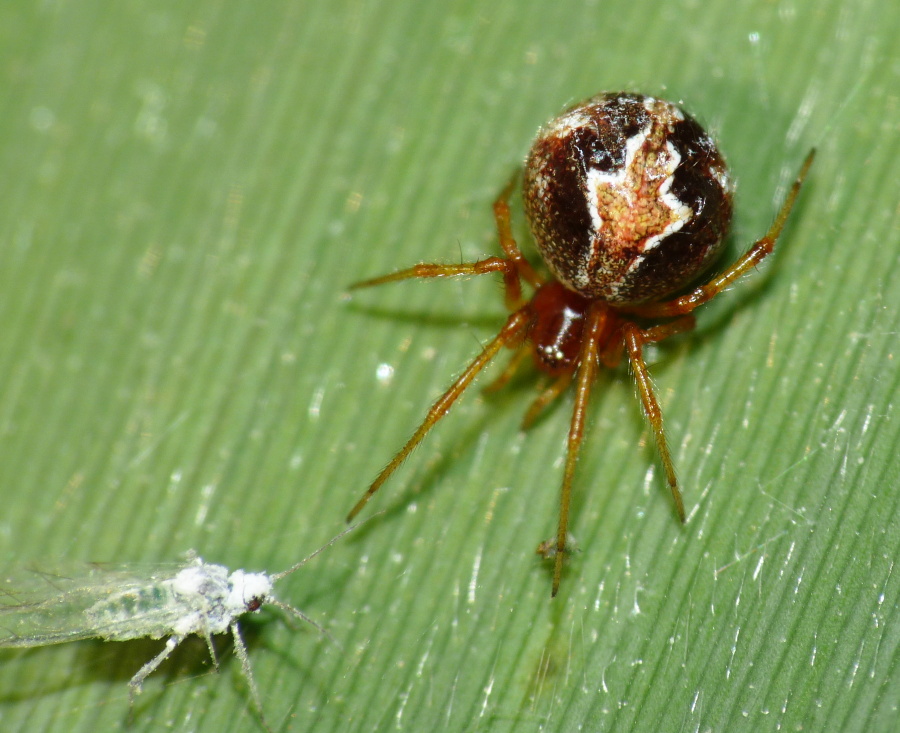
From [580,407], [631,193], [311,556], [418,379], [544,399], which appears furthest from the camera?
[418,379]

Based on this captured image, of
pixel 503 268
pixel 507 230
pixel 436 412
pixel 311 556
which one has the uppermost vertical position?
pixel 507 230

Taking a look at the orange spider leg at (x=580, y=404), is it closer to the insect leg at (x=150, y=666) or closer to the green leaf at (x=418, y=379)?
the green leaf at (x=418, y=379)

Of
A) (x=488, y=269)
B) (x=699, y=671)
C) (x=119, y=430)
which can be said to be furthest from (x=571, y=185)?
(x=119, y=430)

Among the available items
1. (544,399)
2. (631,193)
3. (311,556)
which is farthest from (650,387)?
(311,556)

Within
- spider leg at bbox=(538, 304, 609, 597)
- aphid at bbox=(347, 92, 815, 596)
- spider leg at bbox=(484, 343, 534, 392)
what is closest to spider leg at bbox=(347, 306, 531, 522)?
aphid at bbox=(347, 92, 815, 596)

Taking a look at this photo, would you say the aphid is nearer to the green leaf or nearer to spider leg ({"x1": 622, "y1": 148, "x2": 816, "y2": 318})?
spider leg ({"x1": 622, "y1": 148, "x2": 816, "y2": 318})

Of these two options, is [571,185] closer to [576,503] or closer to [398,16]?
[576,503]

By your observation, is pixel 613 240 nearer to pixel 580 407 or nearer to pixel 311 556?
pixel 580 407

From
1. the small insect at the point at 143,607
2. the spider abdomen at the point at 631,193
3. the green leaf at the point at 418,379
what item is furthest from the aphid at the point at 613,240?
the small insect at the point at 143,607
